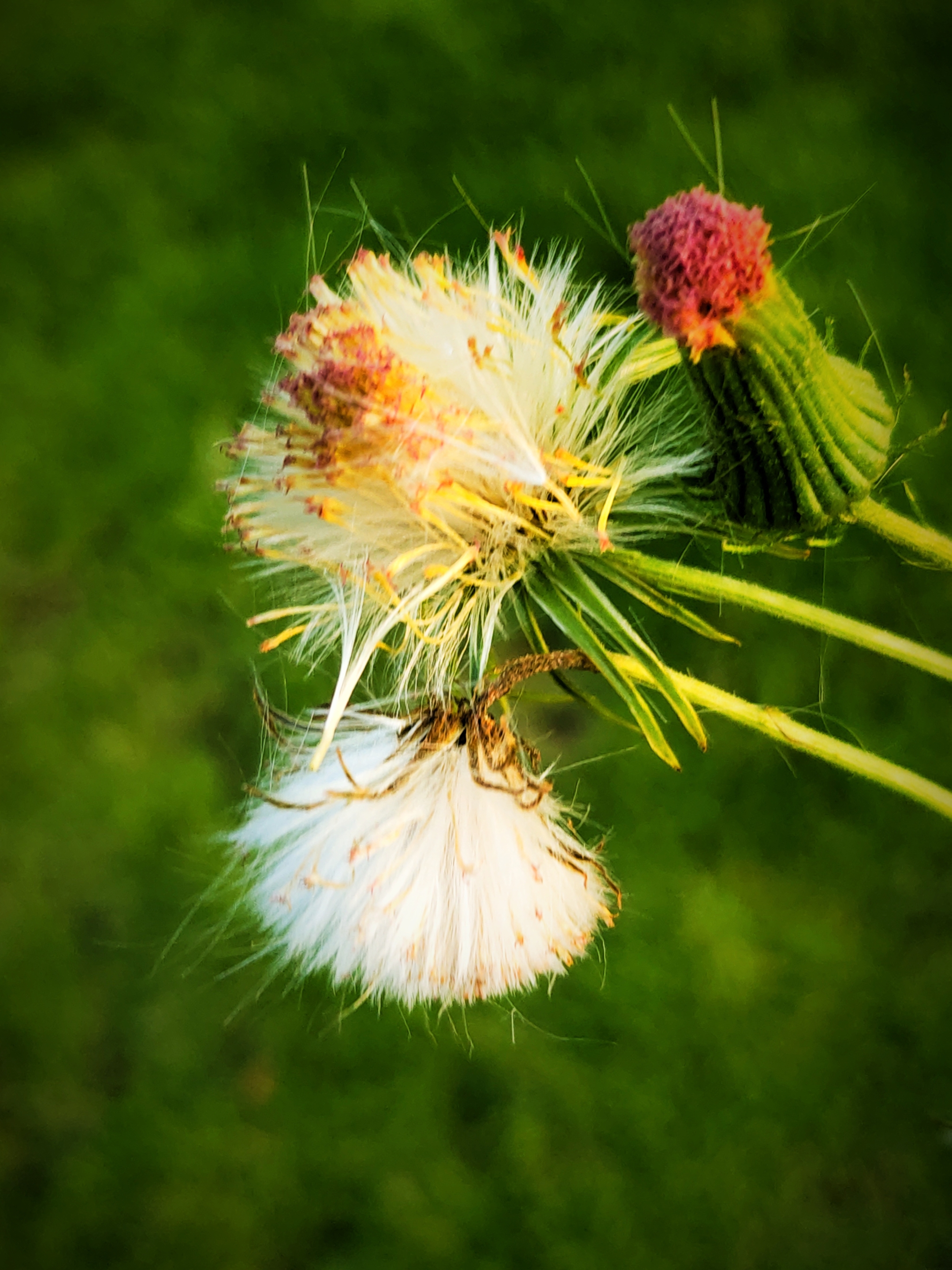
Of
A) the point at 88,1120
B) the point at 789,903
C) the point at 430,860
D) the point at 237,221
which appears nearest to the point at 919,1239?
the point at 789,903

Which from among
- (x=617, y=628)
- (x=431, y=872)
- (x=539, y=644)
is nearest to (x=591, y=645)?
(x=617, y=628)

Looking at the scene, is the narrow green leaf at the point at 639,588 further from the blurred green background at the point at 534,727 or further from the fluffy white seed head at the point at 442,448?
the blurred green background at the point at 534,727

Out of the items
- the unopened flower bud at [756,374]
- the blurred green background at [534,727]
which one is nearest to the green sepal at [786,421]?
the unopened flower bud at [756,374]

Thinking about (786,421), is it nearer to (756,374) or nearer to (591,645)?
(756,374)

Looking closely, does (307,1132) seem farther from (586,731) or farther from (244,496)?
(244,496)

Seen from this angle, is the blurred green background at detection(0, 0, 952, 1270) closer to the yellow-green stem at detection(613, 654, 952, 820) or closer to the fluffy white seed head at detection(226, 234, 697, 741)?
the yellow-green stem at detection(613, 654, 952, 820)

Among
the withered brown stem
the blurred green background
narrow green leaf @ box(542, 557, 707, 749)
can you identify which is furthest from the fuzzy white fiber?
the blurred green background
